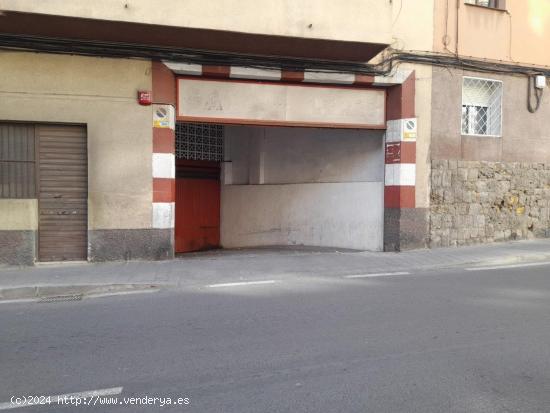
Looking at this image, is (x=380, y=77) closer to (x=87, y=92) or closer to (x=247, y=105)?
(x=247, y=105)

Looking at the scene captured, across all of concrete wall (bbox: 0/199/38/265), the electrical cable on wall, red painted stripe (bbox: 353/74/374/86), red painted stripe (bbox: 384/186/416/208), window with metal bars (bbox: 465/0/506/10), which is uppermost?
window with metal bars (bbox: 465/0/506/10)

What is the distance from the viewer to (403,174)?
10.8 m

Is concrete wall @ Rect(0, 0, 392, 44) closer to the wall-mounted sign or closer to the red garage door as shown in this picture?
the wall-mounted sign

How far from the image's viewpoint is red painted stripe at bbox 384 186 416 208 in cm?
1077

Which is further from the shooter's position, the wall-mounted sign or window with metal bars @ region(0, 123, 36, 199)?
the wall-mounted sign

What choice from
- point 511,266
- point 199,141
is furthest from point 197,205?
point 511,266

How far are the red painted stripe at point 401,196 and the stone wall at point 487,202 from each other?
0.55 m

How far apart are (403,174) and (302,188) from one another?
3091 millimetres

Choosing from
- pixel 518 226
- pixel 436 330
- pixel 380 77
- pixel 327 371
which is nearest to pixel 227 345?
pixel 327 371

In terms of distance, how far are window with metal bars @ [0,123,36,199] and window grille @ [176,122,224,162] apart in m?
4.12

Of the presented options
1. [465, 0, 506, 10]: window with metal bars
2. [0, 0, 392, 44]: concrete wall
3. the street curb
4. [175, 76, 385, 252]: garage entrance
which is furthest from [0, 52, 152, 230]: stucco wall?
[465, 0, 506, 10]: window with metal bars

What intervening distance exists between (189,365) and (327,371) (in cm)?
116

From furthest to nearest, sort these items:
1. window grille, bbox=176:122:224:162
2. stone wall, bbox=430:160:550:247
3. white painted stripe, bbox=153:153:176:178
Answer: window grille, bbox=176:122:224:162 → stone wall, bbox=430:160:550:247 → white painted stripe, bbox=153:153:176:178

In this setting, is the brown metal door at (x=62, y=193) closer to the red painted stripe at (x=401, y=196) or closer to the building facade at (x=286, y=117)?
the building facade at (x=286, y=117)
